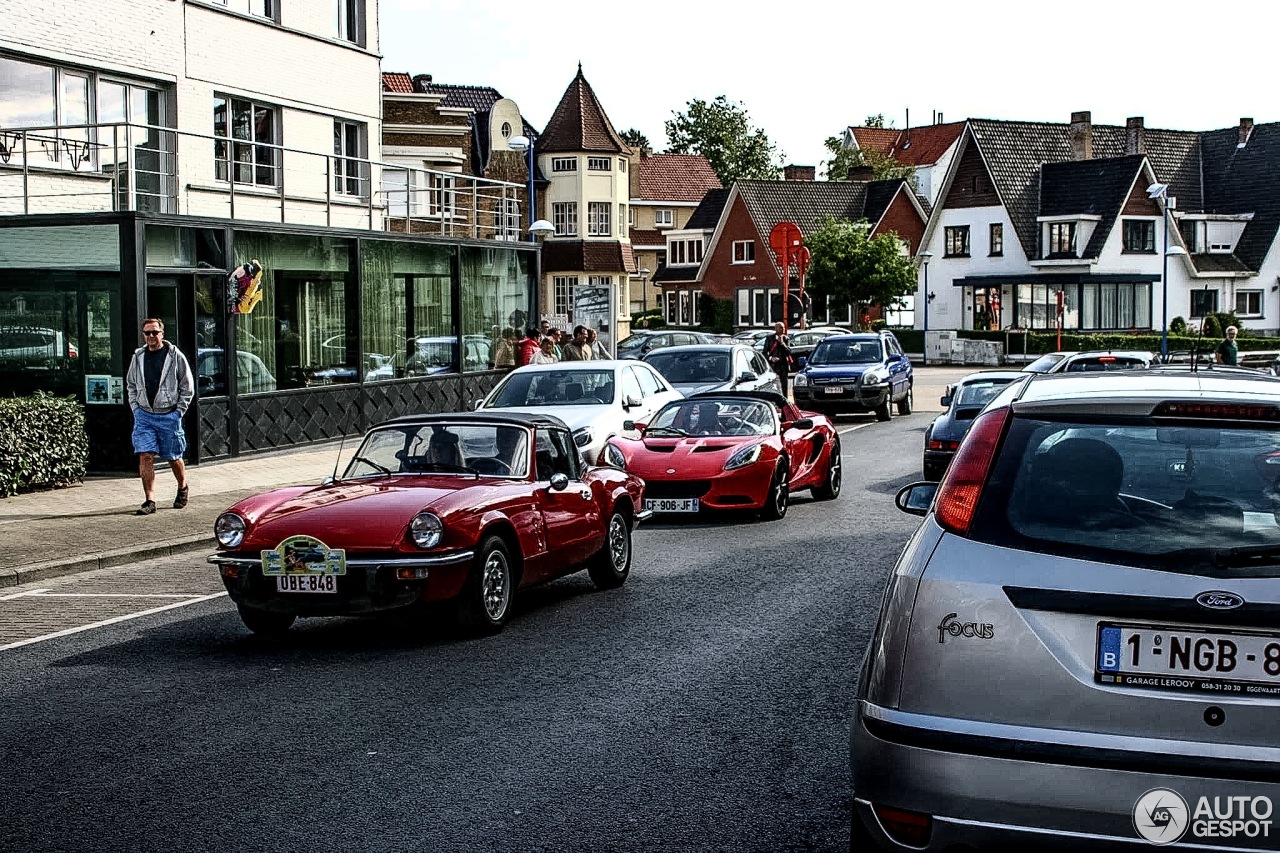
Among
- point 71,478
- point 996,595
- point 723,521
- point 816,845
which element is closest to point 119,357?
point 71,478

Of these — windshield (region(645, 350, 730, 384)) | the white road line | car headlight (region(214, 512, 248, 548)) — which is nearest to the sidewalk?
the white road line

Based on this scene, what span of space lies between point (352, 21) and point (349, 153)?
255 centimetres

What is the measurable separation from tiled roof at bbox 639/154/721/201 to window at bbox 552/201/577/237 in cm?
2267

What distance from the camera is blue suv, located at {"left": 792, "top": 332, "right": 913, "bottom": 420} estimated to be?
1254 inches

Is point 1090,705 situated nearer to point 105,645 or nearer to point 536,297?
point 105,645

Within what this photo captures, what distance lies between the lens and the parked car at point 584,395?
704 inches

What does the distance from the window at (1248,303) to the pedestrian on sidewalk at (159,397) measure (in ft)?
240

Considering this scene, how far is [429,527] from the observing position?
890 cm

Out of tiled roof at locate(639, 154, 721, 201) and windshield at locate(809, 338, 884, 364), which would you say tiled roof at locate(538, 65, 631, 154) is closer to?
tiled roof at locate(639, 154, 721, 201)

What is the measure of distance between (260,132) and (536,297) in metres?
6.75

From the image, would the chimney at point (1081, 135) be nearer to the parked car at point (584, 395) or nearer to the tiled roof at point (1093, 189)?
the tiled roof at point (1093, 189)

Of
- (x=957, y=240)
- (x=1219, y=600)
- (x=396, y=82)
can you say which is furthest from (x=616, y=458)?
(x=957, y=240)

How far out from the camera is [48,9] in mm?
22719

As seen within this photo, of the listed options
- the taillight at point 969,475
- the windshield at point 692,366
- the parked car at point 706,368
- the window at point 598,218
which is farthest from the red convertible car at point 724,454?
the window at point 598,218
